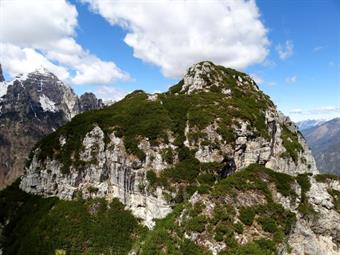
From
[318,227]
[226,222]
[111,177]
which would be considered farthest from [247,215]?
[111,177]

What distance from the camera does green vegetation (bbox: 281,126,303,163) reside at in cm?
9669

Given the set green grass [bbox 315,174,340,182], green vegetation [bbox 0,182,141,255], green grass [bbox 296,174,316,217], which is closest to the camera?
green grass [bbox 296,174,316,217]

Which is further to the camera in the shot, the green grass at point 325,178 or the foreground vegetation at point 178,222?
the green grass at point 325,178

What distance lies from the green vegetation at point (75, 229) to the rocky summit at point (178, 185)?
216mm

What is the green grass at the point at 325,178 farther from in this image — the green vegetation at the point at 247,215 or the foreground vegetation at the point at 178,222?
the green vegetation at the point at 247,215

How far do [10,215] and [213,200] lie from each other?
57807 millimetres

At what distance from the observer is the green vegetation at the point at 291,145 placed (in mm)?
96688

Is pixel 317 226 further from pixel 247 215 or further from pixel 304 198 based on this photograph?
pixel 247 215

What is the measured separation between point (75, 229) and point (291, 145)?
54665 millimetres

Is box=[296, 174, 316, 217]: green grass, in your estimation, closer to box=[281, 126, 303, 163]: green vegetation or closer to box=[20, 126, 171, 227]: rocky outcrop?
box=[281, 126, 303, 163]: green vegetation

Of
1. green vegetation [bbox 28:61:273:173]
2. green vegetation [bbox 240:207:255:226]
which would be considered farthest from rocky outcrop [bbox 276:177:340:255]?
green vegetation [bbox 28:61:273:173]

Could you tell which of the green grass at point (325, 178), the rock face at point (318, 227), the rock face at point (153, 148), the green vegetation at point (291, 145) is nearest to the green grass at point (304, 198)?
the rock face at point (318, 227)

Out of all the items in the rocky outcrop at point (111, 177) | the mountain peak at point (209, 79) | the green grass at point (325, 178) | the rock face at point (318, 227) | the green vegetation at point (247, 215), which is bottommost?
the rock face at point (318, 227)

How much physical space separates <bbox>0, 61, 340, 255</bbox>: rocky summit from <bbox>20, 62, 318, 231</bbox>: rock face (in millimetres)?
245
